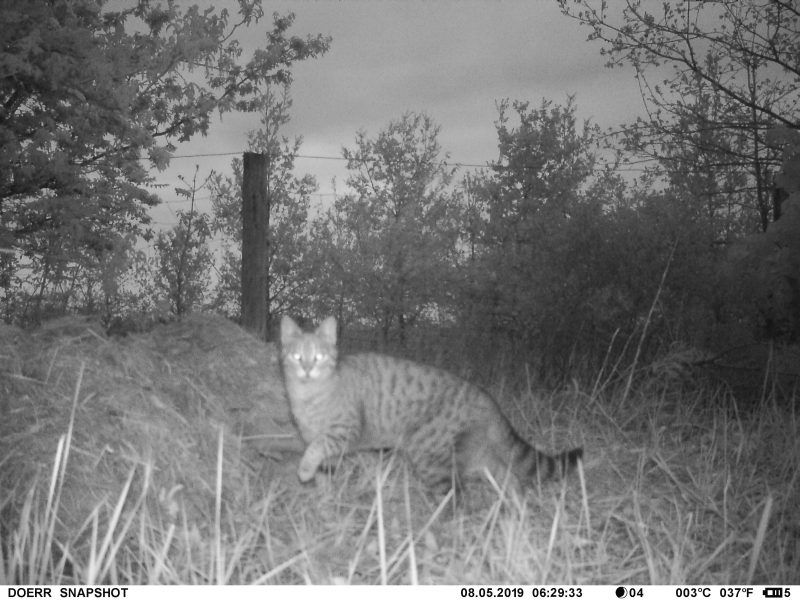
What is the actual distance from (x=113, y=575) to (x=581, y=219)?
6380 mm

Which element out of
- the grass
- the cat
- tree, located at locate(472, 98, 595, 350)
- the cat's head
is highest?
tree, located at locate(472, 98, 595, 350)

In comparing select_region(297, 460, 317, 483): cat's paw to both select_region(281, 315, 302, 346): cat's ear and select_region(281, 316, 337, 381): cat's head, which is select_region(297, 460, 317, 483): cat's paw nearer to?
select_region(281, 316, 337, 381): cat's head

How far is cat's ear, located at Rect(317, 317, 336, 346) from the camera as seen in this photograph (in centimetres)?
455

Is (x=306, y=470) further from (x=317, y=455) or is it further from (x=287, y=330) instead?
(x=287, y=330)

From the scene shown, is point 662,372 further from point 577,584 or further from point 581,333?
point 577,584

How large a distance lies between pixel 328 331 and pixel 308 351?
0.23 metres

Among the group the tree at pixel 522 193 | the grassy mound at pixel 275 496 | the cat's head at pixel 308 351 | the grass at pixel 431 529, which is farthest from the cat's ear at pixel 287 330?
the tree at pixel 522 193

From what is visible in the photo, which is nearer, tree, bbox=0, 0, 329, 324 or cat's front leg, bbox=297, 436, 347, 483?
cat's front leg, bbox=297, 436, 347, 483

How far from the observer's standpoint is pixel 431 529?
11.7ft

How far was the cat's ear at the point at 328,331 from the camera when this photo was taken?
4.55 metres

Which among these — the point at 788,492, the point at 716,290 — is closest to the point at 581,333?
the point at 716,290

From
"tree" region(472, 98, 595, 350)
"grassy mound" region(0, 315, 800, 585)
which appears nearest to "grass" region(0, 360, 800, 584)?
"grassy mound" region(0, 315, 800, 585)

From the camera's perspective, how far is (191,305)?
12.6 metres

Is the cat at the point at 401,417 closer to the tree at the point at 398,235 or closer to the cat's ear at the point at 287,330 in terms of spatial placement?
the cat's ear at the point at 287,330
